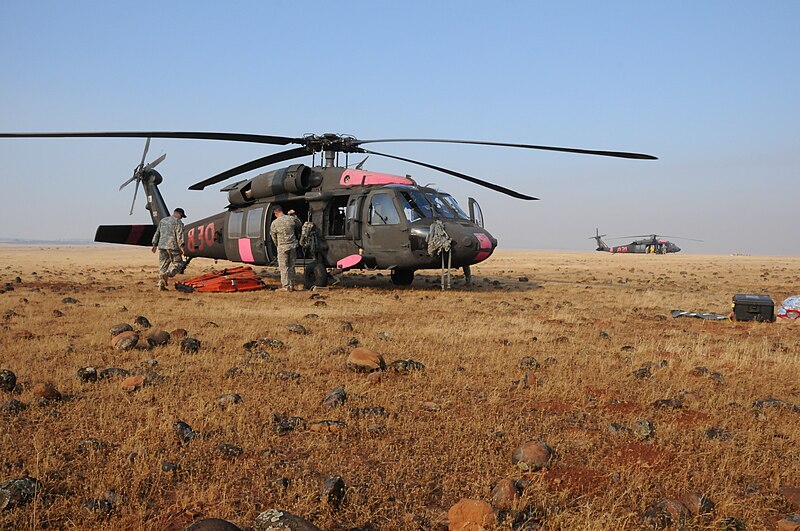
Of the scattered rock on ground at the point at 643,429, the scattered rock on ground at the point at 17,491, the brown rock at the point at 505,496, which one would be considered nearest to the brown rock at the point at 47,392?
the scattered rock on ground at the point at 17,491

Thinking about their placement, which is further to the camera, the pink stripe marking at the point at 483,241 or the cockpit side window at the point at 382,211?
the cockpit side window at the point at 382,211

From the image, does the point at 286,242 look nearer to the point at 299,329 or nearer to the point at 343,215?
the point at 343,215

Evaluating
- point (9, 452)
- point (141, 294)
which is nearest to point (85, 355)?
point (9, 452)

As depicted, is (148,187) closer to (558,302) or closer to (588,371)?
(558,302)

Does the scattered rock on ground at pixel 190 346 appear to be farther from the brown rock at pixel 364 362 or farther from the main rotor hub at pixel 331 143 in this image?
the main rotor hub at pixel 331 143

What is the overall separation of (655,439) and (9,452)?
14.0 ft

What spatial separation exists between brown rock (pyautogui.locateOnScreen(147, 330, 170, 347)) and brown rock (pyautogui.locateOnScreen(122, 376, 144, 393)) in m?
1.79

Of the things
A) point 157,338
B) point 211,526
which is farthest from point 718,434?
point 157,338

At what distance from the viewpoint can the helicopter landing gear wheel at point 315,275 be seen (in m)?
15.9

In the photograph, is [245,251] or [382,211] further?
[245,251]

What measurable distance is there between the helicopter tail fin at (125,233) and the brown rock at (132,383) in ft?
57.2

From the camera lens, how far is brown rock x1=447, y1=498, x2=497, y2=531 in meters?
2.79

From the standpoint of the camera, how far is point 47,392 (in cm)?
467

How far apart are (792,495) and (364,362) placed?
12.1ft
